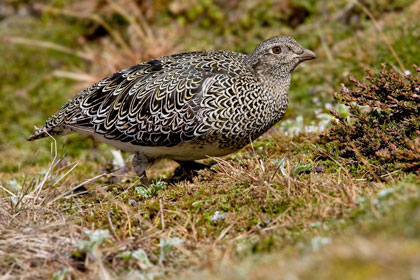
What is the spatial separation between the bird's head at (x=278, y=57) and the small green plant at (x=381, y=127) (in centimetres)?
87

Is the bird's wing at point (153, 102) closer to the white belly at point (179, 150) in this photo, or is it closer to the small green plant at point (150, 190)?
the white belly at point (179, 150)

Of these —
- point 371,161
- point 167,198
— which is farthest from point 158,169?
point 371,161

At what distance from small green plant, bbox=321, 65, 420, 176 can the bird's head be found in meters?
0.87

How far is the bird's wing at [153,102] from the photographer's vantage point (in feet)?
18.0

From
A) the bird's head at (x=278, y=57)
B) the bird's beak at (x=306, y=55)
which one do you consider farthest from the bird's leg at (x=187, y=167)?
the bird's beak at (x=306, y=55)

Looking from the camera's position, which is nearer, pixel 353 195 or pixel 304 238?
pixel 304 238

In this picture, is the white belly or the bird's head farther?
the bird's head

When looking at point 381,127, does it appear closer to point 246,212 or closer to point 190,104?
point 246,212

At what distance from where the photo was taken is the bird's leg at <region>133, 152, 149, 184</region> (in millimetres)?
6008

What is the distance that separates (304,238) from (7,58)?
34.0ft

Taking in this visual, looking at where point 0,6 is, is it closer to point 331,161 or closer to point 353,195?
point 331,161

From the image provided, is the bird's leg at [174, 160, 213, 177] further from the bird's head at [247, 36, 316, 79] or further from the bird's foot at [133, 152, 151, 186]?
the bird's head at [247, 36, 316, 79]

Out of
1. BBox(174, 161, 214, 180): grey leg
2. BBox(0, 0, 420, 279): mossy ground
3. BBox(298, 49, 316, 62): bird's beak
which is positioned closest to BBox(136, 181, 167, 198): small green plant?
BBox(0, 0, 420, 279): mossy ground

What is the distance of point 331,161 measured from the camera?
5234 mm
